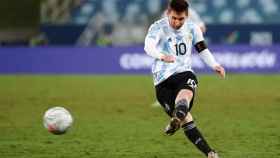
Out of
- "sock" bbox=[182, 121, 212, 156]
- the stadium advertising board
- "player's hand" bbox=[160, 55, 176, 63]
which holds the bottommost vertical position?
"sock" bbox=[182, 121, 212, 156]

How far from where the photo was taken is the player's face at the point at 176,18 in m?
8.87

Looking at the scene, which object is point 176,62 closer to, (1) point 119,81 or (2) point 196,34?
(2) point 196,34

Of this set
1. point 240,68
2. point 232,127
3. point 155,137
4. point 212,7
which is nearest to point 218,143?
point 155,137

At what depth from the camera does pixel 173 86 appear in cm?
927

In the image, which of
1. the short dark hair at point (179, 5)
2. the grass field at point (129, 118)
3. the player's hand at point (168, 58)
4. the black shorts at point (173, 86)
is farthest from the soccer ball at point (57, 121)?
the short dark hair at point (179, 5)

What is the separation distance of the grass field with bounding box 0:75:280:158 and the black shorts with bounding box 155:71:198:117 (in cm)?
92

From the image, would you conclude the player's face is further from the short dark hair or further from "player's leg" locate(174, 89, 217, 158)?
"player's leg" locate(174, 89, 217, 158)

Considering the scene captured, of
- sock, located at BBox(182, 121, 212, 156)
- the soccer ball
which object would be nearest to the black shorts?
sock, located at BBox(182, 121, 212, 156)

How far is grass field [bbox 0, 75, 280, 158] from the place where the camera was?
10406mm

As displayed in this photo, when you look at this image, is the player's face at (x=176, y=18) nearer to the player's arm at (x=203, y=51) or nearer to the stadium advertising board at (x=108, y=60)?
the player's arm at (x=203, y=51)

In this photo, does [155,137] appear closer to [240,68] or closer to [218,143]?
[218,143]

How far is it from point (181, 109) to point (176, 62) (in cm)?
84

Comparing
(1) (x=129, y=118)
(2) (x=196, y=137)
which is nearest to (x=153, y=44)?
(2) (x=196, y=137)

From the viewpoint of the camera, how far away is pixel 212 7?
32.8 m
